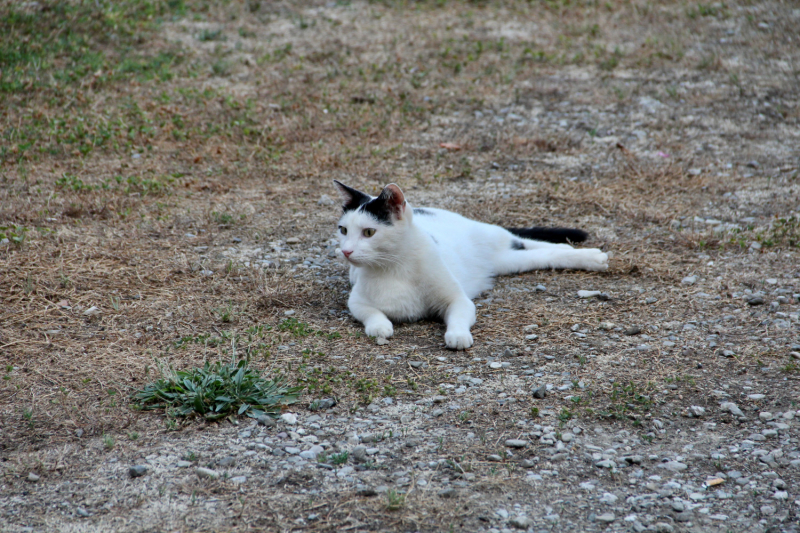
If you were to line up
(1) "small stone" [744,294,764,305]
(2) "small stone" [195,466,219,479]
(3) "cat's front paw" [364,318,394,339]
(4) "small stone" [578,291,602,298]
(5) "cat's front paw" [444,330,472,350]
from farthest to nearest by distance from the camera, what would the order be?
1. (4) "small stone" [578,291,602,298]
2. (1) "small stone" [744,294,764,305]
3. (3) "cat's front paw" [364,318,394,339]
4. (5) "cat's front paw" [444,330,472,350]
5. (2) "small stone" [195,466,219,479]

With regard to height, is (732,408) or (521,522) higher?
(732,408)

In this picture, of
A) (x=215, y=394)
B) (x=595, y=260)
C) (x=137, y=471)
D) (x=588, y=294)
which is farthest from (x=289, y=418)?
(x=595, y=260)

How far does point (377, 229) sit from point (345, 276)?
103cm

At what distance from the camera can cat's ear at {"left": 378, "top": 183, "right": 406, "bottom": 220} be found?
400 centimetres

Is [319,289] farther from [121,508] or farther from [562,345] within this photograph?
[121,508]

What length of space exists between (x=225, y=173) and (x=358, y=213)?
2.96 metres

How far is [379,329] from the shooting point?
405 centimetres

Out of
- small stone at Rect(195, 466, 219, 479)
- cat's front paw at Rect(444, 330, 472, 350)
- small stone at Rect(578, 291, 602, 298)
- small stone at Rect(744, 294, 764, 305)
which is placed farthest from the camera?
small stone at Rect(578, 291, 602, 298)

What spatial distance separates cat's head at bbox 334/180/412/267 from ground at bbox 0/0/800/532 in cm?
47

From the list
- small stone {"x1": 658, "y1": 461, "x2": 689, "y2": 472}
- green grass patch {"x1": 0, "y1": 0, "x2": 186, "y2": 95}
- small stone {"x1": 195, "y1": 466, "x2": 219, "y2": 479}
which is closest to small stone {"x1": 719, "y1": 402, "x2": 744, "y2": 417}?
small stone {"x1": 658, "y1": 461, "x2": 689, "y2": 472}

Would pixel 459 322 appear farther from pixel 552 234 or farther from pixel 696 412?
pixel 552 234

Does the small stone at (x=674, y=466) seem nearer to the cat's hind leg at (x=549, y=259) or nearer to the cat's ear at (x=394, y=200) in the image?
the cat's ear at (x=394, y=200)

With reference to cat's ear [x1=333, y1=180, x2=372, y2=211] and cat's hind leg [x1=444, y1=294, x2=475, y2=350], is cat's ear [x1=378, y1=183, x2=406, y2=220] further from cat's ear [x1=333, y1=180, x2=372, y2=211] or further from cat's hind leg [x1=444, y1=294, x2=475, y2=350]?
cat's hind leg [x1=444, y1=294, x2=475, y2=350]

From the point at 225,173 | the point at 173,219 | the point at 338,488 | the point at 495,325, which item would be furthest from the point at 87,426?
the point at 225,173
